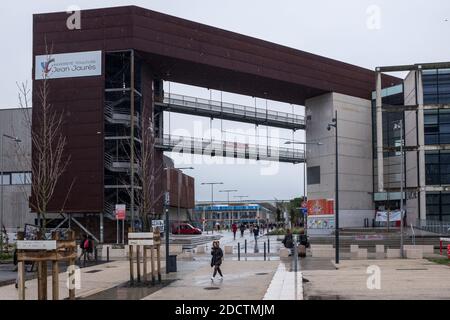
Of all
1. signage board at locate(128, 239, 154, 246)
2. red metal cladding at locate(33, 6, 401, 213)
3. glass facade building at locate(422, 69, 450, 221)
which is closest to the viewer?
signage board at locate(128, 239, 154, 246)

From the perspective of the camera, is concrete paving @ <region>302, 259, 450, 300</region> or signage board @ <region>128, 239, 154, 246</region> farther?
signage board @ <region>128, 239, 154, 246</region>

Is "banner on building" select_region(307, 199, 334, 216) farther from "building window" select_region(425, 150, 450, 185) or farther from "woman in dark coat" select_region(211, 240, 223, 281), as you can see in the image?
"woman in dark coat" select_region(211, 240, 223, 281)

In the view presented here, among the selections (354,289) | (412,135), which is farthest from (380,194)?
(354,289)

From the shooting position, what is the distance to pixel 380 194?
74125 millimetres

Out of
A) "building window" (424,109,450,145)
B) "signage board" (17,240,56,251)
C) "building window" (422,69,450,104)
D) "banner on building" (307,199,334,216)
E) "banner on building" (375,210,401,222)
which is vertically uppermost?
"building window" (422,69,450,104)

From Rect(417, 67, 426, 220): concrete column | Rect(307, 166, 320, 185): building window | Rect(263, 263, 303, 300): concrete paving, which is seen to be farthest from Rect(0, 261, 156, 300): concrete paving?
Rect(307, 166, 320, 185): building window

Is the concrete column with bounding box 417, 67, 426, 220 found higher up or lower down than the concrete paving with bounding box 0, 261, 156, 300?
higher up

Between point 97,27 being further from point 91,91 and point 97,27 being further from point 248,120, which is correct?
point 248,120

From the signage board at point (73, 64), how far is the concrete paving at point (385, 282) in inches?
1500

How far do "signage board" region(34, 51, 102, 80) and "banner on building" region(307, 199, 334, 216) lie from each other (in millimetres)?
29230

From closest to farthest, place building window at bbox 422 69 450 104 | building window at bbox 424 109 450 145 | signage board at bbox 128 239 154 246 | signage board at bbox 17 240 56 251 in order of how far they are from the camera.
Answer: signage board at bbox 17 240 56 251 → signage board at bbox 128 239 154 246 → building window at bbox 424 109 450 145 → building window at bbox 422 69 450 104

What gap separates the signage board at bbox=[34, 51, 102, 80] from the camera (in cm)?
5931
